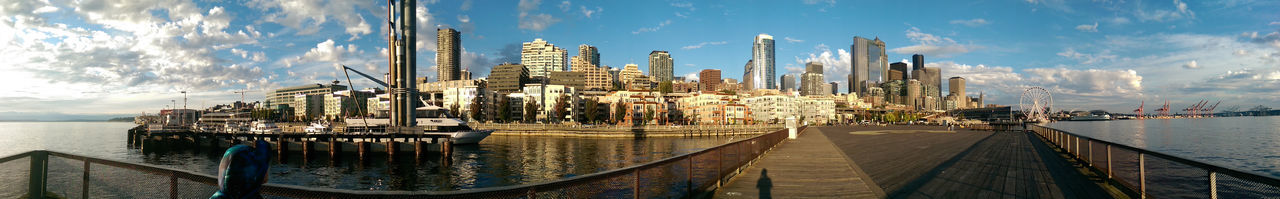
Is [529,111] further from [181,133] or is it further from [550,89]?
[181,133]

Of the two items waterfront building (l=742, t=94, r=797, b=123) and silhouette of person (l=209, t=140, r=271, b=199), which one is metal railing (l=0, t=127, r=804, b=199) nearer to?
silhouette of person (l=209, t=140, r=271, b=199)

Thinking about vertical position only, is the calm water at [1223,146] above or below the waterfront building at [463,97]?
below

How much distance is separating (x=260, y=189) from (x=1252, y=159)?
48.0m

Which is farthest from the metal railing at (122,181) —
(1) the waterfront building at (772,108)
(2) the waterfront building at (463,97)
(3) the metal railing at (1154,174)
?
(1) the waterfront building at (772,108)

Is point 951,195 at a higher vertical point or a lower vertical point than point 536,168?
higher

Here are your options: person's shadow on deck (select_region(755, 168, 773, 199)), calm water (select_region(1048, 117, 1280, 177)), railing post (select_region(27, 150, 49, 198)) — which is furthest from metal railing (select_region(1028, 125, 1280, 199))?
railing post (select_region(27, 150, 49, 198))

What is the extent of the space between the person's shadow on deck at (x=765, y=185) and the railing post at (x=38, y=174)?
9.49m

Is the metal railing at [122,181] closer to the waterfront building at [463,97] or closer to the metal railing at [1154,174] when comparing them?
the metal railing at [1154,174]

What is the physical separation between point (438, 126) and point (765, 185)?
5328cm

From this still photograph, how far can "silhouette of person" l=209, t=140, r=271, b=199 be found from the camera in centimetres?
318

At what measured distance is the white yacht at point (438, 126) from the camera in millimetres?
55188

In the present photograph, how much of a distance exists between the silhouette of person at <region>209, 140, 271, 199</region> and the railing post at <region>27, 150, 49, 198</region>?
468 centimetres

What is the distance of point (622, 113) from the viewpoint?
124m

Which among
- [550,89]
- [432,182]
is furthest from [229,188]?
[550,89]
